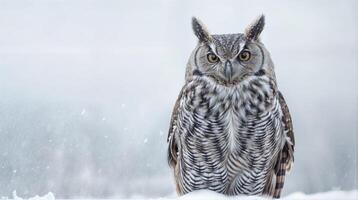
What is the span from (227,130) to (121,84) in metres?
0.42

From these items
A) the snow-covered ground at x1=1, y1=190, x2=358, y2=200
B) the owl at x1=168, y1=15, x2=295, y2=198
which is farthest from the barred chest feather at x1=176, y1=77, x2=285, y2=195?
the snow-covered ground at x1=1, y1=190, x2=358, y2=200

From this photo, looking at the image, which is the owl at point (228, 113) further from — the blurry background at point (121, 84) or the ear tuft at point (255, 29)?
the blurry background at point (121, 84)

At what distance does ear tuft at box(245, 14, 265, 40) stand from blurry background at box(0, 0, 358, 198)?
0.21 meters

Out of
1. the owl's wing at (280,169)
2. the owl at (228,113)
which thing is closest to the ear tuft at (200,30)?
the owl at (228,113)

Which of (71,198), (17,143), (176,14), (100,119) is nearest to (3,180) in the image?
(17,143)

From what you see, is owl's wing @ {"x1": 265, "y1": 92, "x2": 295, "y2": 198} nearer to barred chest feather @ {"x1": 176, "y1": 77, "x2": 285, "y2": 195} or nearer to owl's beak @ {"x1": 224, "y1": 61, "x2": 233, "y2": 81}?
barred chest feather @ {"x1": 176, "y1": 77, "x2": 285, "y2": 195}

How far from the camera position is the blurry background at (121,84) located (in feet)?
5.42

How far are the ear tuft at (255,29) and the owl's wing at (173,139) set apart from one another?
0.30 meters

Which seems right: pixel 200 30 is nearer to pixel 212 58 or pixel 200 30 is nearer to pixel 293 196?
pixel 212 58

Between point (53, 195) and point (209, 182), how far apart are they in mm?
531

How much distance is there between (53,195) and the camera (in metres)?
1.72

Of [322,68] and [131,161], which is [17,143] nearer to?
[131,161]

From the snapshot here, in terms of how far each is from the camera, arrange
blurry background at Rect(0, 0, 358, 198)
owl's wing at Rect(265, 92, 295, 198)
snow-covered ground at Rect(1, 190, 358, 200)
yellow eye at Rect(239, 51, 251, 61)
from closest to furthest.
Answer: snow-covered ground at Rect(1, 190, 358, 200), yellow eye at Rect(239, 51, 251, 61), blurry background at Rect(0, 0, 358, 198), owl's wing at Rect(265, 92, 295, 198)

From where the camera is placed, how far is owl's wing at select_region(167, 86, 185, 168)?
5.61ft
